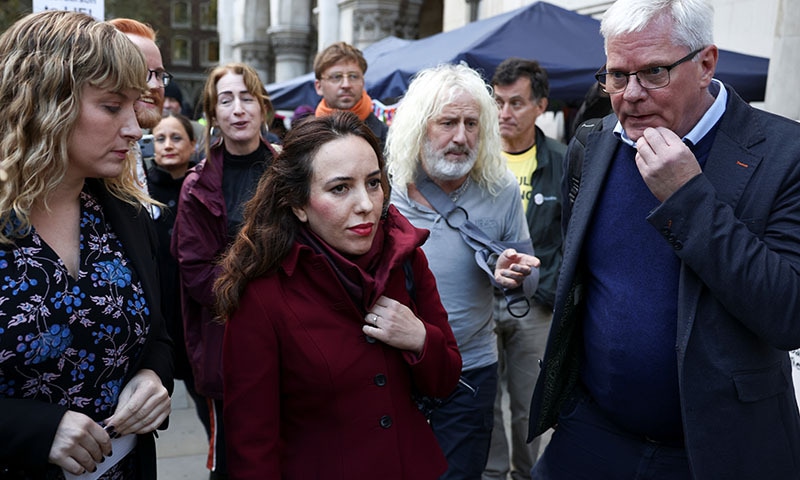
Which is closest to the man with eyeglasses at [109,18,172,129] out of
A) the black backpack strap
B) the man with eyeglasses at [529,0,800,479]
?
the black backpack strap

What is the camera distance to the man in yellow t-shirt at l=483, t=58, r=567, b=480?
4.23 meters

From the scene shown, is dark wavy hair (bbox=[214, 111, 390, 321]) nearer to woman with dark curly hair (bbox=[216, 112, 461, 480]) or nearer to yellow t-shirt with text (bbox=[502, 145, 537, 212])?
woman with dark curly hair (bbox=[216, 112, 461, 480])

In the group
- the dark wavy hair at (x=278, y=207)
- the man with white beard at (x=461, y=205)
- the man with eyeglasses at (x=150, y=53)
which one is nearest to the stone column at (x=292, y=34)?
the man with eyeglasses at (x=150, y=53)

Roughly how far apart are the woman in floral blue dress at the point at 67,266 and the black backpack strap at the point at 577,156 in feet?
4.83

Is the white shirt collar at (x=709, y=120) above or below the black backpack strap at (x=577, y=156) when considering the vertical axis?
above

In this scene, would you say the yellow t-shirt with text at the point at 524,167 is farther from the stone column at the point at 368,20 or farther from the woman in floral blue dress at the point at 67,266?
the stone column at the point at 368,20

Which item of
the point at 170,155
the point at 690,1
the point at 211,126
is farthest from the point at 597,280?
the point at 170,155

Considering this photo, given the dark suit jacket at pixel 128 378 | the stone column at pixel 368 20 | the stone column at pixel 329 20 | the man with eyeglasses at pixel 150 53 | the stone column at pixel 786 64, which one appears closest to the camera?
the dark suit jacket at pixel 128 378

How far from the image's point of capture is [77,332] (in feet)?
6.15

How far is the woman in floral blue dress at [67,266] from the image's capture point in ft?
5.88

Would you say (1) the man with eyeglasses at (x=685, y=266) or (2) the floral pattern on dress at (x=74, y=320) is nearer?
(2) the floral pattern on dress at (x=74, y=320)

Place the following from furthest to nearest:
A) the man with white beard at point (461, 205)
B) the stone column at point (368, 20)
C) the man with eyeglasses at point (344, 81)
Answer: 1. the stone column at point (368, 20)
2. the man with eyeglasses at point (344, 81)
3. the man with white beard at point (461, 205)

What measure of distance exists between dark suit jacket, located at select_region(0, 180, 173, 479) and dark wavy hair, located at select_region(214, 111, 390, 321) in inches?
8.1

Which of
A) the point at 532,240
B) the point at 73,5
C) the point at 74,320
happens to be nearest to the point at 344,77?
the point at 73,5
